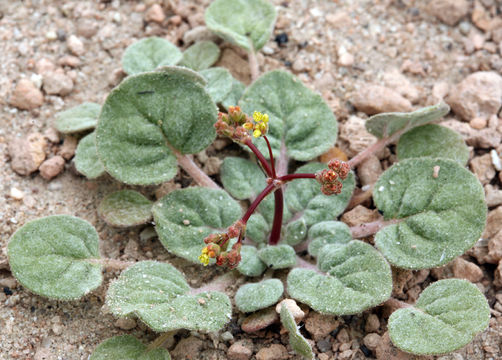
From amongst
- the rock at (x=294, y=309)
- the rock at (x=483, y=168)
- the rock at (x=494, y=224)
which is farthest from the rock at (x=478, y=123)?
the rock at (x=294, y=309)

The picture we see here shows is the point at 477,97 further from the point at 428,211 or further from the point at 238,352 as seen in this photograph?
the point at 238,352

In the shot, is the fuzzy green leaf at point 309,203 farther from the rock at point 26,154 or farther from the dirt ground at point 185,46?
the rock at point 26,154

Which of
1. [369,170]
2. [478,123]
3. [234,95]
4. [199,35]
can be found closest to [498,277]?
[369,170]

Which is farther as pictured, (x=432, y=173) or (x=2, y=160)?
(x=2, y=160)

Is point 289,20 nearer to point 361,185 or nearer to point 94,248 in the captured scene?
point 361,185

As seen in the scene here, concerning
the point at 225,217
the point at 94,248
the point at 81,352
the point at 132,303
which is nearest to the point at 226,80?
the point at 225,217

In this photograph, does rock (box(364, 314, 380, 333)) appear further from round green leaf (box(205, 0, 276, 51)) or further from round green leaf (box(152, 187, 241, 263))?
round green leaf (box(205, 0, 276, 51))
